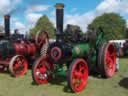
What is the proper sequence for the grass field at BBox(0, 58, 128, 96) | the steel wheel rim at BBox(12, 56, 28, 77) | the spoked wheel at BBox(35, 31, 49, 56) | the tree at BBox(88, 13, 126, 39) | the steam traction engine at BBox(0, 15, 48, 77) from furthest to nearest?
the tree at BBox(88, 13, 126, 39) < the spoked wheel at BBox(35, 31, 49, 56) < the steam traction engine at BBox(0, 15, 48, 77) < the steel wheel rim at BBox(12, 56, 28, 77) < the grass field at BBox(0, 58, 128, 96)

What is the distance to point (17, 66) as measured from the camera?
9.77m

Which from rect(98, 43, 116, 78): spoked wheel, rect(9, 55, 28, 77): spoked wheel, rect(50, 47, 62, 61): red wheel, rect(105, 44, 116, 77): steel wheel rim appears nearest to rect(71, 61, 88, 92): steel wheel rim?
rect(50, 47, 62, 61): red wheel

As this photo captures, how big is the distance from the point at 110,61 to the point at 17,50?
142 inches

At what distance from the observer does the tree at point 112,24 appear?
178 feet

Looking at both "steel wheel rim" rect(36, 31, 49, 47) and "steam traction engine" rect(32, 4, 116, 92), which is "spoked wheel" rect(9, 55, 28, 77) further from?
"steam traction engine" rect(32, 4, 116, 92)

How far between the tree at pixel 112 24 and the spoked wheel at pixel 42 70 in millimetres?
45609

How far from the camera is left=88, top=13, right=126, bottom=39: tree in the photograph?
54.3m

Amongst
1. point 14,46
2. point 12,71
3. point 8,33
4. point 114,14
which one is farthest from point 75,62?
point 114,14

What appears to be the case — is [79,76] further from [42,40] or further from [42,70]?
[42,40]

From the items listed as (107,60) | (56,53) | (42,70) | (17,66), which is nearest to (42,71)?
(42,70)

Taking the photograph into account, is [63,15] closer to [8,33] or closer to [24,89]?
[24,89]

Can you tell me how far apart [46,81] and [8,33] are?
14.4 ft

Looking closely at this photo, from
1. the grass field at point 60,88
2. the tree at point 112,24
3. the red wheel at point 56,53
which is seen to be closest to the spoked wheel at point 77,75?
the grass field at point 60,88

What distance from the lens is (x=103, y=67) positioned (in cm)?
834
